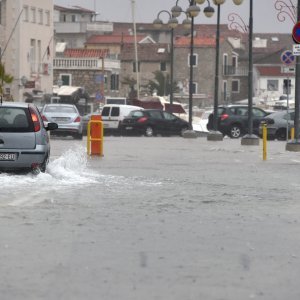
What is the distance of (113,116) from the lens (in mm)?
66312

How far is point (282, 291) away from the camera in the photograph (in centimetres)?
1005

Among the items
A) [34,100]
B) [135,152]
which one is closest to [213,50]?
[34,100]

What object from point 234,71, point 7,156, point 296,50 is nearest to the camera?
point 7,156

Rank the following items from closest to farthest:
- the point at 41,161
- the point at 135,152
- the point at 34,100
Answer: the point at 41,161
the point at 135,152
the point at 34,100

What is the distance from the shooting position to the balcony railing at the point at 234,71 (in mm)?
162625

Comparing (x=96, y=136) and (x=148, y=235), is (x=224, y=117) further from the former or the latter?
(x=148, y=235)

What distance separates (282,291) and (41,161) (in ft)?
46.2

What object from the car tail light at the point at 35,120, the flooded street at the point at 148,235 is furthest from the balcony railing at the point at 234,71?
the car tail light at the point at 35,120

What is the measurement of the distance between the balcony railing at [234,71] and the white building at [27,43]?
55.4m

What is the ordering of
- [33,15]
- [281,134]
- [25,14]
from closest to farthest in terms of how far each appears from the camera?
[281,134]
[25,14]
[33,15]

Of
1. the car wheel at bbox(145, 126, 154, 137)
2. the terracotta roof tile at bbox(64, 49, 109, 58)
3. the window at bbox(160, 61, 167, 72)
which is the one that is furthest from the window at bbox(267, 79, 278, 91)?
the car wheel at bbox(145, 126, 154, 137)

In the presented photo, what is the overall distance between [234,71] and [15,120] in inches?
5566

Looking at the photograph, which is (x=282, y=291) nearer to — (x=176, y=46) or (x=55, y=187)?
(x=55, y=187)

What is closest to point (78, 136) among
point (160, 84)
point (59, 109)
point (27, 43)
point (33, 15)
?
point (59, 109)
